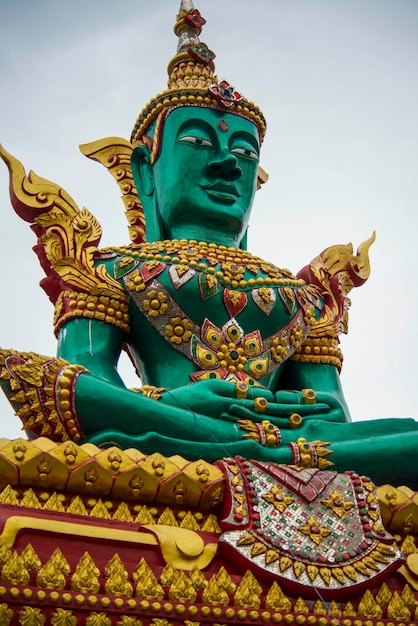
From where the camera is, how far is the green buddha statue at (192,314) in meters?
4.88

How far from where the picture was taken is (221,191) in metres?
6.33

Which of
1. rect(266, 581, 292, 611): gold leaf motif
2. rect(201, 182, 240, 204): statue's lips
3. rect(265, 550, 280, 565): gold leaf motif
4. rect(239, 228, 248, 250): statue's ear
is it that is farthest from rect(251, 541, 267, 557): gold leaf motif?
rect(239, 228, 248, 250): statue's ear

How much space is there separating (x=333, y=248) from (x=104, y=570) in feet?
11.2

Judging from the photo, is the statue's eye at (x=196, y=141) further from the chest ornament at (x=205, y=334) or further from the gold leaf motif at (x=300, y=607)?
the gold leaf motif at (x=300, y=607)

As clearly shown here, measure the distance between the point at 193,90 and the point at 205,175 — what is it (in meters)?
0.59

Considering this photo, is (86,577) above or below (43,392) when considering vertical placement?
below

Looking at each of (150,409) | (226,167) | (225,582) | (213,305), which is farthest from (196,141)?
(225,582)

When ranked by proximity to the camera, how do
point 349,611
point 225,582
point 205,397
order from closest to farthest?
point 225,582
point 349,611
point 205,397

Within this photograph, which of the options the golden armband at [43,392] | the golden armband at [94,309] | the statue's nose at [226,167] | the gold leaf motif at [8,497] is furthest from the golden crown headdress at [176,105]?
the gold leaf motif at [8,497]

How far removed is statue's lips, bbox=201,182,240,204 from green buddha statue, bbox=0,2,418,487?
1 cm

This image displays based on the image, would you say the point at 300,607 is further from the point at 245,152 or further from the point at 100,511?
the point at 245,152

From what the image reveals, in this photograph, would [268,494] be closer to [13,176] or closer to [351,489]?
[351,489]

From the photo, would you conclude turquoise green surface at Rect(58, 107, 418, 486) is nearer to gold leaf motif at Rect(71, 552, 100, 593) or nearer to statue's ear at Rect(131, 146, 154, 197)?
statue's ear at Rect(131, 146, 154, 197)

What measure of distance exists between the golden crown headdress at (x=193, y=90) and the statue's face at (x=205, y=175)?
0.21 ft
